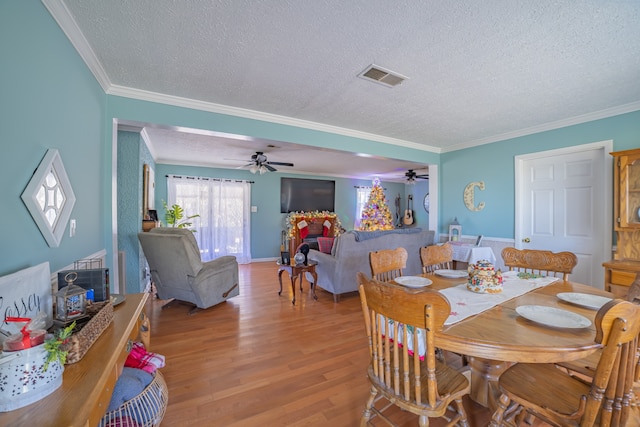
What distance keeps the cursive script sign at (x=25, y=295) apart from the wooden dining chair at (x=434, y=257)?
2.42 metres

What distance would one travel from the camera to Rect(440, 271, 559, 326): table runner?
1318 mm

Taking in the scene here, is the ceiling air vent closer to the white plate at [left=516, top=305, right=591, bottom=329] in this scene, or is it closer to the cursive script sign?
the white plate at [left=516, top=305, right=591, bottom=329]

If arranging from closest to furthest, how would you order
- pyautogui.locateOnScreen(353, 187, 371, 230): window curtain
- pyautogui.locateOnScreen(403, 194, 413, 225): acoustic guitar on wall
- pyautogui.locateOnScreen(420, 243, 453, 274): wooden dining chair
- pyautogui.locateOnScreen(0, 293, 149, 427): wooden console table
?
1. pyautogui.locateOnScreen(0, 293, 149, 427): wooden console table
2. pyautogui.locateOnScreen(420, 243, 453, 274): wooden dining chair
3. pyautogui.locateOnScreen(353, 187, 371, 230): window curtain
4. pyautogui.locateOnScreen(403, 194, 413, 225): acoustic guitar on wall

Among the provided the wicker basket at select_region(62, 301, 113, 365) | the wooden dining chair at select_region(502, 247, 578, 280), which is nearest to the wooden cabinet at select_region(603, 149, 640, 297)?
the wooden dining chair at select_region(502, 247, 578, 280)

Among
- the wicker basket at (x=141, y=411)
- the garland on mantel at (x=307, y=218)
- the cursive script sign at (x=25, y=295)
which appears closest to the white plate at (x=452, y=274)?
the wicker basket at (x=141, y=411)

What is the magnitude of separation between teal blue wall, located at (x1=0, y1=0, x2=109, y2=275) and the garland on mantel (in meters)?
5.28

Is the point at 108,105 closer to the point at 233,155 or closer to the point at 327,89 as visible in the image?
the point at 327,89

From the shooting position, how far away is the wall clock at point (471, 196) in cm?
432

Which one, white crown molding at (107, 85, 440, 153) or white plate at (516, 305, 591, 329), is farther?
white crown molding at (107, 85, 440, 153)

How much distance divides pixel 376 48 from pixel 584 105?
2.71 meters

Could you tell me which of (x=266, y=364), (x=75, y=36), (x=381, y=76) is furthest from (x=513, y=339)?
(x=75, y=36)

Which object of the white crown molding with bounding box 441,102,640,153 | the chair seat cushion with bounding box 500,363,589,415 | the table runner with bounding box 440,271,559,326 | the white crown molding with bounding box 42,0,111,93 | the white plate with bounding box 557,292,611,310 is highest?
the white crown molding with bounding box 441,102,640,153

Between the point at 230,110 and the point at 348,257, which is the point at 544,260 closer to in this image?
the point at 348,257

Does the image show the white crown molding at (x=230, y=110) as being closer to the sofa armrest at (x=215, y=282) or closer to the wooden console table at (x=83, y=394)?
the sofa armrest at (x=215, y=282)
